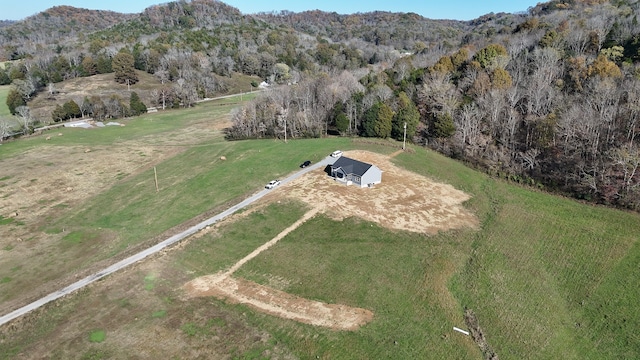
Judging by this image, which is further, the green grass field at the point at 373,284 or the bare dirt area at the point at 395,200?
the bare dirt area at the point at 395,200

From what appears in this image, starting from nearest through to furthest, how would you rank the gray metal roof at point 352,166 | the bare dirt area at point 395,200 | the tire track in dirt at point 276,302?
1. the tire track in dirt at point 276,302
2. the bare dirt area at point 395,200
3. the gray metal roof at point 352,166

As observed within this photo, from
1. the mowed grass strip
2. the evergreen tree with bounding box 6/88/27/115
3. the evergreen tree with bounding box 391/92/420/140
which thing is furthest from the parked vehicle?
the evergreen tree with bounding box 6/88/27/115

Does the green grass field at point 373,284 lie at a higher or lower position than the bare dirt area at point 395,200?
lower

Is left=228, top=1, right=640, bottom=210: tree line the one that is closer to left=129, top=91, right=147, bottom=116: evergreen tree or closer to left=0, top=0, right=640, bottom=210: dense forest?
left=0, top=0, right=640, bottom=210: dense forest

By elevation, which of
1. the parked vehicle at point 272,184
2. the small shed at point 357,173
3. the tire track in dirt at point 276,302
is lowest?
the tire track in dirt at point 276,302

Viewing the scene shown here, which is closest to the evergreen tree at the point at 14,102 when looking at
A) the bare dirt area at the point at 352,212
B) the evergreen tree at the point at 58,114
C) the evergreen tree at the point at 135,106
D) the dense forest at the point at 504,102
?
the dense forest at the point at 504,102

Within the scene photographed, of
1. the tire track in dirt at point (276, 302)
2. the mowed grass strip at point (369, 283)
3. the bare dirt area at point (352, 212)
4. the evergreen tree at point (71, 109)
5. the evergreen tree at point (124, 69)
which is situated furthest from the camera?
the evergreen tree at point (124, 69)

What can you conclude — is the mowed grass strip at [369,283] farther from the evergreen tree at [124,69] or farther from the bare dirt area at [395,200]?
the evergreen tree at [124,69]
